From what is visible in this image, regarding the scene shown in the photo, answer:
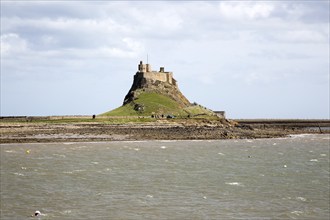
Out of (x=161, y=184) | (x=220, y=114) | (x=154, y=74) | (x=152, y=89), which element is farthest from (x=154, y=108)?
(x=161, y=184)

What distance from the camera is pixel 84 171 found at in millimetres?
45094


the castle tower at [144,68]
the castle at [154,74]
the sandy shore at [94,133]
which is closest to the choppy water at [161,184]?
the sandy shore at [94,133]

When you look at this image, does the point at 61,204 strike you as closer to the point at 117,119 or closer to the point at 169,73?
the point at 117,119

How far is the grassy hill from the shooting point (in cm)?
12862

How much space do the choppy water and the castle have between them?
3415 inches

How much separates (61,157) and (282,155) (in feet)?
86.4

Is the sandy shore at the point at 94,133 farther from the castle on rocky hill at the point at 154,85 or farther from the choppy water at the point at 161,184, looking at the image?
the castle on rocky hill at the point at 154,85

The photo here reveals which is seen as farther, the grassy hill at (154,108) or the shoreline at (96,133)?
the grassy hill at (154,108)

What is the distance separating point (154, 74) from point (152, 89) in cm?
759

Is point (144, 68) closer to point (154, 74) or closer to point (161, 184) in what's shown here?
point (154, 74)

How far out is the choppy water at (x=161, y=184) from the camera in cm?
2923

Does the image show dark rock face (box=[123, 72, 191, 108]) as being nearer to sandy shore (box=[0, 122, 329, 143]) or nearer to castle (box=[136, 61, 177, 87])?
castle (box=[136, 61, 177, 87])

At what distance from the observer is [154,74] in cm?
15025

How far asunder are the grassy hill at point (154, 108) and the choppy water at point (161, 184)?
214 ft
